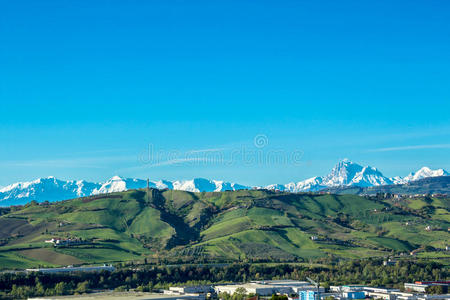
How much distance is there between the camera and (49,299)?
19988 centimetres

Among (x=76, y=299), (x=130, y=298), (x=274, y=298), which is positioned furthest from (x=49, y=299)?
(x=274, y=298)

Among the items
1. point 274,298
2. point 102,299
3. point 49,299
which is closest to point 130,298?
point 102,299

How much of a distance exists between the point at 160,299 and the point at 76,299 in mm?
23805

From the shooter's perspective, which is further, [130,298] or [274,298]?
[130,298]

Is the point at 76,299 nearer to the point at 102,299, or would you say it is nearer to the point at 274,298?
the point at 102,299

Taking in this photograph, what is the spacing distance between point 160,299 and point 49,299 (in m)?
32.2

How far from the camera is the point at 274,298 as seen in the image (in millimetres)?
164000

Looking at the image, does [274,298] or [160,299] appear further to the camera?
[160,299]

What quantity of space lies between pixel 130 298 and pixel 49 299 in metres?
24.0

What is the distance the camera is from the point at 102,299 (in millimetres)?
193250

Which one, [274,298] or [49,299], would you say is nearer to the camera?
[274,298]

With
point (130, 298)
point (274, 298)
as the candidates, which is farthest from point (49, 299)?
point (274, 298)

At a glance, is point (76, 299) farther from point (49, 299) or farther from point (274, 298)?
point (274, 298)

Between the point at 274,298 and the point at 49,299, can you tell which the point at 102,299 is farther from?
the point at 274,298
